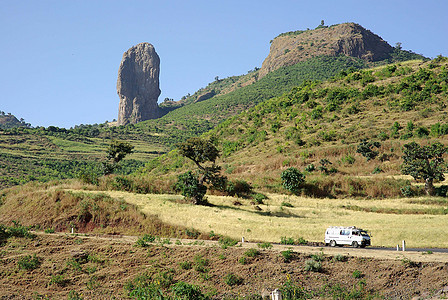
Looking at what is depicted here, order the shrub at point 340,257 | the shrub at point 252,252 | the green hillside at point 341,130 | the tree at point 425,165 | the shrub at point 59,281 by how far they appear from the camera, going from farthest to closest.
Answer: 1. the green hillside at point 341,130
2. the tree at point 425,165
3. the shrub at point 252,252
4. the shrub at point 59,281
5. the shrub at point 340,257

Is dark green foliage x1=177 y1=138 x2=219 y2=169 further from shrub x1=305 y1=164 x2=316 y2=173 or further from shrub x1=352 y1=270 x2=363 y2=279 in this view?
shrub x1=352 y1=270 x2=363 y2=279

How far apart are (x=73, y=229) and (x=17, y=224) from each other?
4225mm

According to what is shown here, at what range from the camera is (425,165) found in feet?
168

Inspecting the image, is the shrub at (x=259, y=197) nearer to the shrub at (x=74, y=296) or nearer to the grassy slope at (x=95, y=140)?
the shrub at (x=74, y=296)

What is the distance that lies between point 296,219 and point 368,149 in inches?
1269

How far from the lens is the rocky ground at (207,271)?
67.7ft

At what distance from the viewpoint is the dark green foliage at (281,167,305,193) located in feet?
178

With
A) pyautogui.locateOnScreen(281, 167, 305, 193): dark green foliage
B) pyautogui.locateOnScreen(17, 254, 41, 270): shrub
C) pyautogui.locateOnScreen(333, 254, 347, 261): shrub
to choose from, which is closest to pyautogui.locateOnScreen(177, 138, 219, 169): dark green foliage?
pyautogui.locateOnScreen(281, 167, 305, 193): dark green foliage

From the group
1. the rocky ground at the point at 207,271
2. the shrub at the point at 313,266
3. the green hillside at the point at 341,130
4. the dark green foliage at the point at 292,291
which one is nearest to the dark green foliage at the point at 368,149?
the green hillside at the point at 341,130

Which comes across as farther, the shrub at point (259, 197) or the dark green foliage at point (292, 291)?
the shrub at point (259, 197)

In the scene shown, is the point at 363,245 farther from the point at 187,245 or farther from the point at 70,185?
the point at 70,185

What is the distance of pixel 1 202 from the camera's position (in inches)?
1668

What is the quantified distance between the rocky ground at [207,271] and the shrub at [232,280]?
0.05 m

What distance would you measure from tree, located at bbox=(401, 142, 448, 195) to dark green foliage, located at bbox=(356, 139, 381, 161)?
37.1 feet
